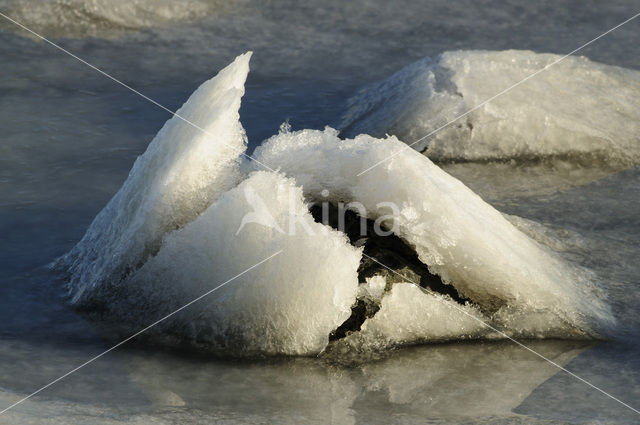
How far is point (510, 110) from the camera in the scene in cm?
379

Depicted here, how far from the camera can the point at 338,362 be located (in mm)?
2148

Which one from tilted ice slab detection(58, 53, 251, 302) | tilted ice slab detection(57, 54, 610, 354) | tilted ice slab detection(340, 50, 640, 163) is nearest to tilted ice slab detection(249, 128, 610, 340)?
tilted ice slab detection(57, 54, 610, 354)

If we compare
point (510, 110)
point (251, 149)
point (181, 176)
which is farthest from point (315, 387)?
point (510, 110)

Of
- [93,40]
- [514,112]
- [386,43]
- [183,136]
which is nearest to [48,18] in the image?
[93,40]

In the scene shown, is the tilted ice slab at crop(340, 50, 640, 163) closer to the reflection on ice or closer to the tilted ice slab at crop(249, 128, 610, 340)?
the tilted ice slab at crop(249, 128, 610, 340)

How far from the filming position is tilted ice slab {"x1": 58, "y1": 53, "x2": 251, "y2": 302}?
89.7 inches

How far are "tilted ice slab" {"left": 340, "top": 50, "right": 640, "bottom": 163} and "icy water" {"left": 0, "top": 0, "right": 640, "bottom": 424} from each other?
7cm

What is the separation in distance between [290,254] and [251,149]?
1.74 metres

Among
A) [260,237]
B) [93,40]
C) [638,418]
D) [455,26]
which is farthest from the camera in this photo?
[455,26]

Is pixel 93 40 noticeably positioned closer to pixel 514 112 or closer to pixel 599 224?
pixel 514 112

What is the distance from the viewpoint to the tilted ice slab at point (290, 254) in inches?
83.6

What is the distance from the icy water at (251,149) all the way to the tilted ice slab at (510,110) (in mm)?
75

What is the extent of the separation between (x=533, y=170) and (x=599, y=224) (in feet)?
1.96

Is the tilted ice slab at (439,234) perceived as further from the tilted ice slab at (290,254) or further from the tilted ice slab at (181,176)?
the tilted ice slab at (181,176)
